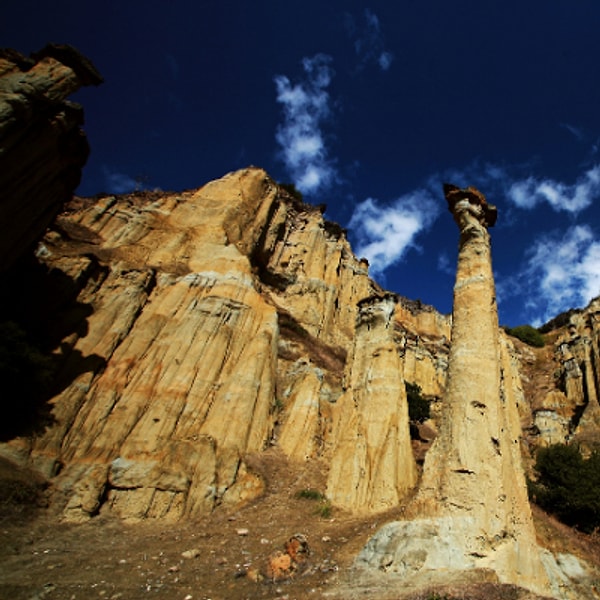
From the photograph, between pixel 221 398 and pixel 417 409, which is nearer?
pixel 221 398

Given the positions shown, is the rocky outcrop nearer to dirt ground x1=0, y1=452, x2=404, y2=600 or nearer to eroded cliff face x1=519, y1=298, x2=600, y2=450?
dirt ground x1=0, y1=452, x2=404, y2=600

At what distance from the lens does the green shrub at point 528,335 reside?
255 feet

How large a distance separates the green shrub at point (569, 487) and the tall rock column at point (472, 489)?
10152 millimetres

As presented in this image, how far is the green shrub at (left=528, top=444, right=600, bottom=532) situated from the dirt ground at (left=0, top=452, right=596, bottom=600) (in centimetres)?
1227

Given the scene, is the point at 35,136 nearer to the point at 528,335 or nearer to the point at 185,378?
the point at 185,378

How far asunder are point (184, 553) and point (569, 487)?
20124 mm

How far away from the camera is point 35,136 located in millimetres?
18844

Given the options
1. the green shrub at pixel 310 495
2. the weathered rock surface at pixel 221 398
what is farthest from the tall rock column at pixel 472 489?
the green shrub at pixel 310 495

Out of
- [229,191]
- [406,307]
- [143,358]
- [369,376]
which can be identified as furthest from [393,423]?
[406,307]

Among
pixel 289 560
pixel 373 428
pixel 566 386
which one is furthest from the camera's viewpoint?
pixel 566 386

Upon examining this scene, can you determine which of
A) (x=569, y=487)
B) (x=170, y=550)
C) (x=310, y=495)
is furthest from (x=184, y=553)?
(x=569, y=487)

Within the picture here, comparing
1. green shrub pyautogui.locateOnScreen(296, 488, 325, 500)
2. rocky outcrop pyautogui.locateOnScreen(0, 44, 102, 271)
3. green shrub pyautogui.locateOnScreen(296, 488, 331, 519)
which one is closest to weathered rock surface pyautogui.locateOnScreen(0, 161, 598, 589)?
green shrub pyautogui.locateOnScreen(296, 488, 331, 519)

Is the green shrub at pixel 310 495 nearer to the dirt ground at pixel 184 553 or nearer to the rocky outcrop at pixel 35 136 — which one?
the dirt ground at pixel 184 553

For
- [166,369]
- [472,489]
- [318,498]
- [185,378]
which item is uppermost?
[166,369]
